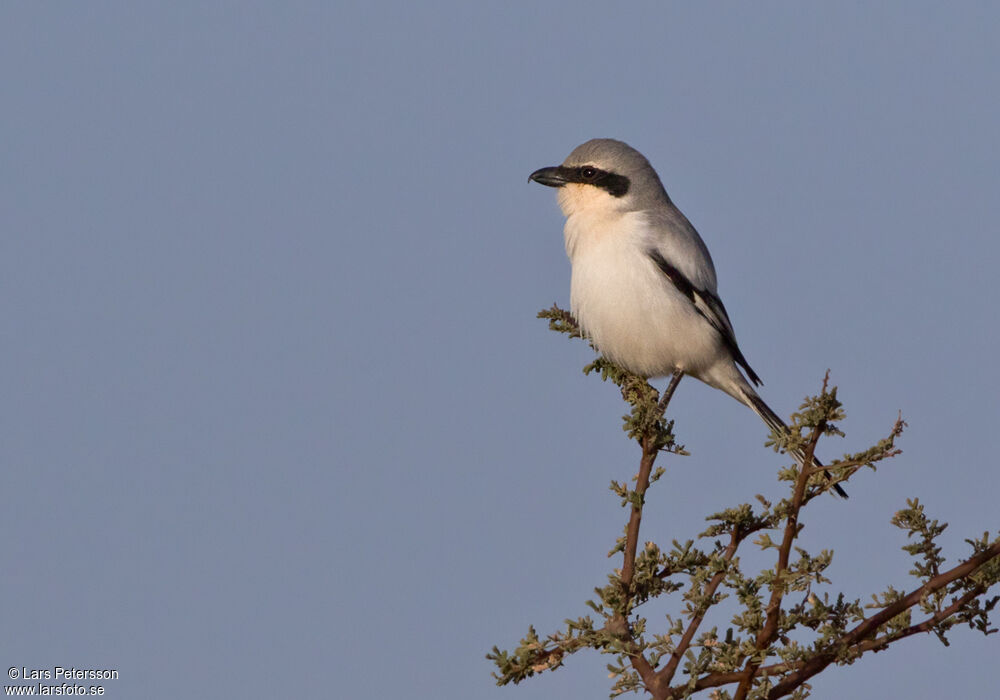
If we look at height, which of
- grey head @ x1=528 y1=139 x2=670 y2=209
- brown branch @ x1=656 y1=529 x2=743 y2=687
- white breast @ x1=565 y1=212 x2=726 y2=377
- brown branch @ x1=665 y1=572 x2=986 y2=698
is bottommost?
brown branch @ x1=665 y1=572 x2=986 y2=698

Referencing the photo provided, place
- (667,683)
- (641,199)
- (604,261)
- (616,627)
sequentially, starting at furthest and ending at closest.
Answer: (641,199) → (604,261) → (616,627) → (667,683)

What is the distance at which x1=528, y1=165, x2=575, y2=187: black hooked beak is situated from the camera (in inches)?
288

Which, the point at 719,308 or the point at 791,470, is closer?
the point at 791,470

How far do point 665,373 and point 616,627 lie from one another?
3224 mm

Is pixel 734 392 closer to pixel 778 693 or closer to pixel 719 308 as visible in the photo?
pixel 719 308

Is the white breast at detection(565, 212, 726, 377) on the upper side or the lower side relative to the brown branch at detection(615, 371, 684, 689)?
upper

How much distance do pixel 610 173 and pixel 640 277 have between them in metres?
0.86

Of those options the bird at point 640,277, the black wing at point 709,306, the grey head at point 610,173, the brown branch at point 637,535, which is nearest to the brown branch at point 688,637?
the brown branch at point 637,535

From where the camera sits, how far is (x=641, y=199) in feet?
23.9

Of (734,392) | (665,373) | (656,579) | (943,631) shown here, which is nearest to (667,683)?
(656,579)

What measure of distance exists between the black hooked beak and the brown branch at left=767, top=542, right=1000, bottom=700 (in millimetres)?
4227

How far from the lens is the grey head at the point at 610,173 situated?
285 inches

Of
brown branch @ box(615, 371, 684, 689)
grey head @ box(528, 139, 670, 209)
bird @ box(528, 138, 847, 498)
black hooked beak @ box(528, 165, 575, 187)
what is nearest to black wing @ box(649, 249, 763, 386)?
bird @ box(528, 138, 847, 498)

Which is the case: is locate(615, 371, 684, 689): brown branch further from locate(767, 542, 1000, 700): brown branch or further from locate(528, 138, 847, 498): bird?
locate(528, 138, 847, 498): bird
